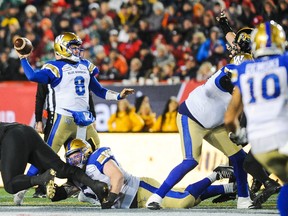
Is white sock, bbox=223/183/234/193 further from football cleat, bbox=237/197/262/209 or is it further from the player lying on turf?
football cleat, bbox=237/197/262/209

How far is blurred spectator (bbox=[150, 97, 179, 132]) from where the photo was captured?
48.2 feet

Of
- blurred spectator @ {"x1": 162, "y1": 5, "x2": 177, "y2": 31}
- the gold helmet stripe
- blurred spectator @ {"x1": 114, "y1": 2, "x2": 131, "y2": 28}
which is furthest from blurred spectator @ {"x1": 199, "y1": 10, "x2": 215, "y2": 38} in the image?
the gold helmet stripe

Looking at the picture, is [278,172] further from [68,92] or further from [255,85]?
[68,92]

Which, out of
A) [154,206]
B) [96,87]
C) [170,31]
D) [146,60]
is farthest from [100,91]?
[170,31]

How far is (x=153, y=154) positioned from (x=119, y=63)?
15.7ft

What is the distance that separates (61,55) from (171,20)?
743cm

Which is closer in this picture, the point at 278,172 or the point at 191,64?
the point at 278,172

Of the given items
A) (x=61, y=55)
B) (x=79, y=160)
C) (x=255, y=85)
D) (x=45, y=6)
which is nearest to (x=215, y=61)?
(x=45, y=6)

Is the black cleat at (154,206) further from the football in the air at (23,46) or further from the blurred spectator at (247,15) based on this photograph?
the blurred spectator at (247,15)

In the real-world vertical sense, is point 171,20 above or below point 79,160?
above

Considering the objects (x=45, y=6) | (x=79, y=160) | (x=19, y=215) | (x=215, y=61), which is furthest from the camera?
(x=45, y=6)

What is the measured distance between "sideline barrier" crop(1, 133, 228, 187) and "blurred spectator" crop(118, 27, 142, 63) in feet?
16.0

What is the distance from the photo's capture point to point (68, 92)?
34.7ft

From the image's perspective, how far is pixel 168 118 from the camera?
1476 centimetres
